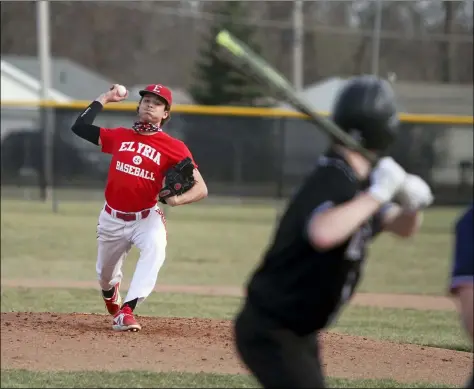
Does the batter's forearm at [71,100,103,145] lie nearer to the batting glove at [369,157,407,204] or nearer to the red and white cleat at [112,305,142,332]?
the red and white cleat at [112,305,142,332]

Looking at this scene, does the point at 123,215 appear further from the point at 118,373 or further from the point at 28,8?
the point at 28,8

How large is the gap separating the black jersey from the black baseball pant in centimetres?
4

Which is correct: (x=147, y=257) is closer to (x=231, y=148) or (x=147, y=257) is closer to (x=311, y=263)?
(x=311, y=263)

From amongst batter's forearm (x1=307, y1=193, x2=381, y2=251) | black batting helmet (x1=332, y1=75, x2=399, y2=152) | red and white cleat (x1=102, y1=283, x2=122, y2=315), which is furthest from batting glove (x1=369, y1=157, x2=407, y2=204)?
red and white cleat (x1=102, y1=283, x2=122, y2=315)

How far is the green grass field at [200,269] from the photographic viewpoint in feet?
18.9

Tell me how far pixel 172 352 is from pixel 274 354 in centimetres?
268

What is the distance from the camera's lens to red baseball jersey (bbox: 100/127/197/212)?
7.05 meters

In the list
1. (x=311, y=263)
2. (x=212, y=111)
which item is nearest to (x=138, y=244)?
(x=311, y=263)

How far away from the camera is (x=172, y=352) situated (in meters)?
6.23

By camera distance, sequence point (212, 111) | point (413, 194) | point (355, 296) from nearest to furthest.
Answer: point (413, 194) < point (355, 296) < point (212, 111)

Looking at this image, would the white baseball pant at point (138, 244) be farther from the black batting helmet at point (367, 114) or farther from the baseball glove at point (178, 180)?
the black batting helmet at point (367, 114)

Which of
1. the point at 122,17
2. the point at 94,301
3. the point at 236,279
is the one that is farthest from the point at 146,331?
the point at 122,17

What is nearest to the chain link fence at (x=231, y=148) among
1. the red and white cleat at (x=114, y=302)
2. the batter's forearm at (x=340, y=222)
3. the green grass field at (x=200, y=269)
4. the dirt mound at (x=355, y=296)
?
the green grass field at (x=200, y=269)

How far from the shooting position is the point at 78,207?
23281 millimetres
